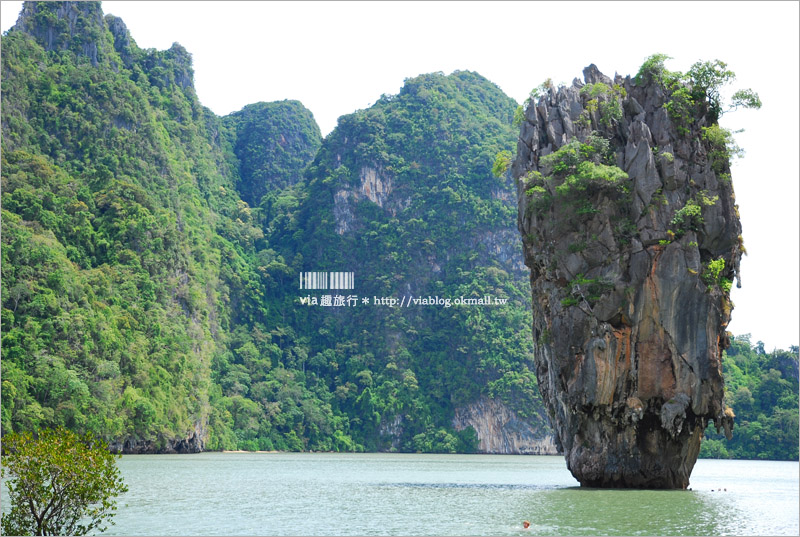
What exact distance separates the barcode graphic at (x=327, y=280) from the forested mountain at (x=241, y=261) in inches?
30.4

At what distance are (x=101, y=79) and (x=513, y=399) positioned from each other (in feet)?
151

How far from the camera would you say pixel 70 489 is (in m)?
14.0

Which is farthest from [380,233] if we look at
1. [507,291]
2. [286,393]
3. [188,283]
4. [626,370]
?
[626,370]

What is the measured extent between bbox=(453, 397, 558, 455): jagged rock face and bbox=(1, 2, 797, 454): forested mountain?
0.18m

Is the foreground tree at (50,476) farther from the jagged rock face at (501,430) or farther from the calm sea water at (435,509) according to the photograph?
the jagged rock face at (501,430)

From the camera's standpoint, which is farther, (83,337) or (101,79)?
(101,79)

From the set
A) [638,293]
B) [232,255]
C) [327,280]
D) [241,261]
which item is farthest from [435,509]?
[327,280]

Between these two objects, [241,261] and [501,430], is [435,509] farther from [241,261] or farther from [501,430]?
[241,261]

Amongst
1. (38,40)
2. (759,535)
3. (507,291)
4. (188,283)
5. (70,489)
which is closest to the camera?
(70,489)

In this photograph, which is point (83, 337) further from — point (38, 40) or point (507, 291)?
point (507, 291)

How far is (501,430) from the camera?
89875mm

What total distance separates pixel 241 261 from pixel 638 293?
78.9 m

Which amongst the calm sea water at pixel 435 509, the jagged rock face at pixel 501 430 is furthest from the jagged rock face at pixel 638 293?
Answer: the jagged rock face at pixel 501 430

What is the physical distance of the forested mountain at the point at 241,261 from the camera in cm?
5928
